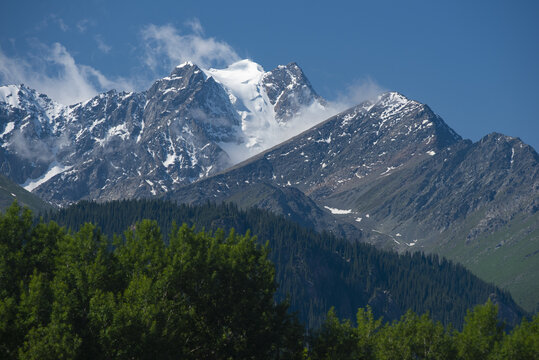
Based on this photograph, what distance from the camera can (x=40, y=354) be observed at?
59.5 m

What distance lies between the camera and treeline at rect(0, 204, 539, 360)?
63.3 m

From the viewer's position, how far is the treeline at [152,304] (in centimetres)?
6328

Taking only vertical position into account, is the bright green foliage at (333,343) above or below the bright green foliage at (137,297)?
below

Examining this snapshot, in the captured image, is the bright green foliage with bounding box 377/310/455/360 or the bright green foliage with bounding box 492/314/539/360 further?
the bright green foliage with bounding box 492/314/539/360

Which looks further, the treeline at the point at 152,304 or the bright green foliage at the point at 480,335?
the bright green foliage at the point at 480,335

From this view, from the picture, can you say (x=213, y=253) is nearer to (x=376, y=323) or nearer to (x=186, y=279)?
(x=186, y=279)

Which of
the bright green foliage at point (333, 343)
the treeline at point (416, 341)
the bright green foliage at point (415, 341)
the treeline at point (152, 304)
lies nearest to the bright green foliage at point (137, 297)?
the treeline at point (152, 304)

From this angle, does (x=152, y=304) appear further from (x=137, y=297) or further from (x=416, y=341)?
(x=416, y=341)

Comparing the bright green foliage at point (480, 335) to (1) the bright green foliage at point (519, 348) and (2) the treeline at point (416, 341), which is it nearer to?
(2) the treeline at point (416, 341)

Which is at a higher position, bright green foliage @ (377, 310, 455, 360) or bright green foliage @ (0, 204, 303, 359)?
bright green foliage @ (0, 204, 303, 359)

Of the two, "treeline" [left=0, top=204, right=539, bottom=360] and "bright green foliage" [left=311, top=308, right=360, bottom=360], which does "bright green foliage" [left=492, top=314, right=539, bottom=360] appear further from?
"bright green foliage" [left=311, top=308, right=360, bottom=360]

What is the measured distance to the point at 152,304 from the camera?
217ft

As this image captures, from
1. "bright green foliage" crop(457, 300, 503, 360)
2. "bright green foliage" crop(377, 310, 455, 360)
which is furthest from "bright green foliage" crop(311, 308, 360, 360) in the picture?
"bright green foliage" crop(457, 300, 503, 360)

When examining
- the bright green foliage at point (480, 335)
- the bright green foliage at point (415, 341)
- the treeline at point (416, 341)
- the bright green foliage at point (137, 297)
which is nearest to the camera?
the bright green foliage at point (137, 297)
